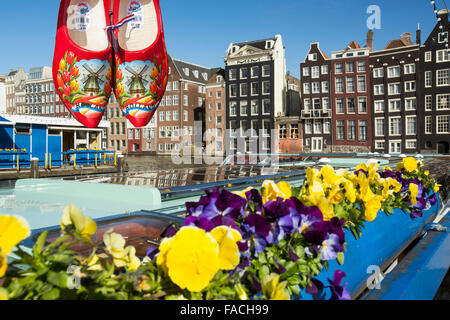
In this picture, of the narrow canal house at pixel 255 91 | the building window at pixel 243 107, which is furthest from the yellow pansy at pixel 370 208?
the building window at pixel 243 107

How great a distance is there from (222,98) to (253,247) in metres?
40.2

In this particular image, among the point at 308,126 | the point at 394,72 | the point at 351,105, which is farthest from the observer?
the point at 308,126

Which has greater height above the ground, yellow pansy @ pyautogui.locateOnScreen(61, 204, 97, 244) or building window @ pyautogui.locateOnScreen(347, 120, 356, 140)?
building window @ pyautogui.locateOnScreen(347, 120, 356, 140)

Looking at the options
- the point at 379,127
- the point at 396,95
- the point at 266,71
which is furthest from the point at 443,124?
the point at 266,71

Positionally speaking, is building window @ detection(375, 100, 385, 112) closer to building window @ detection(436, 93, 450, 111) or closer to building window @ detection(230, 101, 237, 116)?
building window @ detection(436, 93, 450, 111)

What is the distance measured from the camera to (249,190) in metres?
1.43

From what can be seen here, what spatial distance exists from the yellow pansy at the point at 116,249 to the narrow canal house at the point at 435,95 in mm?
34158

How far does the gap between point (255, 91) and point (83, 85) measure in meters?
32.5

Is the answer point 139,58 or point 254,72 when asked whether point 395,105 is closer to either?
point 254,72

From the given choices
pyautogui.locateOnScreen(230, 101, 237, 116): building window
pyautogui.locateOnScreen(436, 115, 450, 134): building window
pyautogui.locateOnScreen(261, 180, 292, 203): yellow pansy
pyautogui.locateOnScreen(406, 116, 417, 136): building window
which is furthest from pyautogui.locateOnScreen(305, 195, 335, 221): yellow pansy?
pyautogui.locateOnScreen(230, 101, 237, 116): building window

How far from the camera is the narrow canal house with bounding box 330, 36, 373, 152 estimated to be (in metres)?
32.6

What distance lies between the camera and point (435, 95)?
30.1m

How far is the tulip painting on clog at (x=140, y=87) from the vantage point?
6.24 meters

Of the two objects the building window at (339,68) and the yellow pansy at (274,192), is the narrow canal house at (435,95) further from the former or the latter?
the yellow pansy at (274,192)
